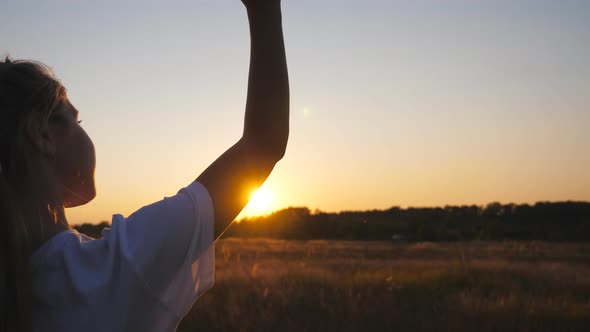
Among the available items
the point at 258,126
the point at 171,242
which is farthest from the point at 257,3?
the point at 171,242

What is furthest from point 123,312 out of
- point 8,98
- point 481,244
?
point 481,244

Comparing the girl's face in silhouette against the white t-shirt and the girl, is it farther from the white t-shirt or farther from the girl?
the white t-shirt

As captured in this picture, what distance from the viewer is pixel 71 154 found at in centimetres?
108

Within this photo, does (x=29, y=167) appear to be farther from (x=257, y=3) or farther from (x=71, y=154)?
(x=257, y=3)

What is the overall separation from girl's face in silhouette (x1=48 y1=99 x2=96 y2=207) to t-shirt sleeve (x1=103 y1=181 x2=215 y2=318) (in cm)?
21

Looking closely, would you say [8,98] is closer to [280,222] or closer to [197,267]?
[197,267]

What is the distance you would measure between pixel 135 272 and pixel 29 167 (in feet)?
1.02

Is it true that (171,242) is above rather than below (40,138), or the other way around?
below

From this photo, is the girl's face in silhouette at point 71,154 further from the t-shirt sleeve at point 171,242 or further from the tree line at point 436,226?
A: the tree line at point 436,226

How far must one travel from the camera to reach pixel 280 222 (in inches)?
2790

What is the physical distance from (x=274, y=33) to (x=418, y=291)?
9.19 meters

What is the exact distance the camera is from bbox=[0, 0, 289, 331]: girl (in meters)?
0.88

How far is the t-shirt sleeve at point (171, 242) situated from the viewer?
0.88 metres

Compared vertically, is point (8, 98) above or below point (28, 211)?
above
